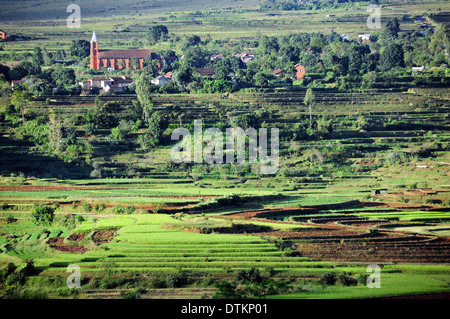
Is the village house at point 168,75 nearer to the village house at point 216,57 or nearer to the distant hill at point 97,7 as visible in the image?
the village house at point 216,57

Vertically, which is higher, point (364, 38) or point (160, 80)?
point (364, 38)

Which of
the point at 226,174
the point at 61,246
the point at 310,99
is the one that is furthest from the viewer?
the point at 310,99

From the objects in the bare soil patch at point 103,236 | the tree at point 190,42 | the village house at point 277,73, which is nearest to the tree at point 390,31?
the tree at point 190,42

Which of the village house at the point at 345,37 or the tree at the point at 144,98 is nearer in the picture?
the tree at the point at 144,98

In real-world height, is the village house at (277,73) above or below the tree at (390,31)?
below

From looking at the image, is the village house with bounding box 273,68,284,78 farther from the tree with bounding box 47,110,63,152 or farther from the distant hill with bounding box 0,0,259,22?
the distant hill with bounding box 0,0,259,22

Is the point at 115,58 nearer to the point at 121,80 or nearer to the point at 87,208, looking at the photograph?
the point at 121,80

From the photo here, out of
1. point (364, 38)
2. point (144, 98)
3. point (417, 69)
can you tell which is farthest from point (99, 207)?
point (364, 38)
